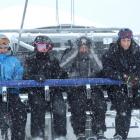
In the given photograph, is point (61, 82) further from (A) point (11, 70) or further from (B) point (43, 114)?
(A) point (11, 70)

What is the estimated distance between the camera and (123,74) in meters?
7.19

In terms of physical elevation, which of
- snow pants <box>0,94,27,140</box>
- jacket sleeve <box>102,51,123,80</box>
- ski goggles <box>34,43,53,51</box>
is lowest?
snow pants <box>0,94,27,140</box>

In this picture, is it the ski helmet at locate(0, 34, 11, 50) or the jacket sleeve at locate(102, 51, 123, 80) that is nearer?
the jacket sleeve at locate(102, 51, 123, 80)

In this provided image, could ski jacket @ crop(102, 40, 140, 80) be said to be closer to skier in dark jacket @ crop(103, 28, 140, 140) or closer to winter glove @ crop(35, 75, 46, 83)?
skier in dark jacket @ crop(103, 28, 140, 140)

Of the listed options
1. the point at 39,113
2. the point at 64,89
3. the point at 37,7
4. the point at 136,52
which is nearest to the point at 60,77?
the point at 64,89

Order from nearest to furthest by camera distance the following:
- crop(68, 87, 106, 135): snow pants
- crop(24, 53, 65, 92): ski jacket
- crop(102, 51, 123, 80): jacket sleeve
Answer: crop(68, 87, 106, 135): snow pants
crop(102, 51, 123, 80): jacket sleeve
crop(24, 53, 65, 92): ski jacket

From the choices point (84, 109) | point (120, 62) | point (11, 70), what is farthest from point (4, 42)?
point (120, 62)

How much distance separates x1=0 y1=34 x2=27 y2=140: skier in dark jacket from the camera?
22.9 feet

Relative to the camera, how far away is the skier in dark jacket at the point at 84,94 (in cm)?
698

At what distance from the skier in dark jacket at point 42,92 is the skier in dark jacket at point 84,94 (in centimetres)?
17

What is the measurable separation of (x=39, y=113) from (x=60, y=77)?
0.69 metres

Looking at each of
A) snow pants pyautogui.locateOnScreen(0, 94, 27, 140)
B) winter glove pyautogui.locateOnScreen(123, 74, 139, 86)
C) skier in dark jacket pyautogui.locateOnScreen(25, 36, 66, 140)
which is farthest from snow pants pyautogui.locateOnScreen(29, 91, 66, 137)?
winter glove pyautogui.locateOnScreen(123, 74, 139, 86)

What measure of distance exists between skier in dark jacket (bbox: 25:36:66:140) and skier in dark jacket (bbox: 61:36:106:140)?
172mm

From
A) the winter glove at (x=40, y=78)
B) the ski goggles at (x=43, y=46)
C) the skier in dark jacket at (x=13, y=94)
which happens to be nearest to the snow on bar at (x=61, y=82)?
the winter glove at (x=40, y=78)
